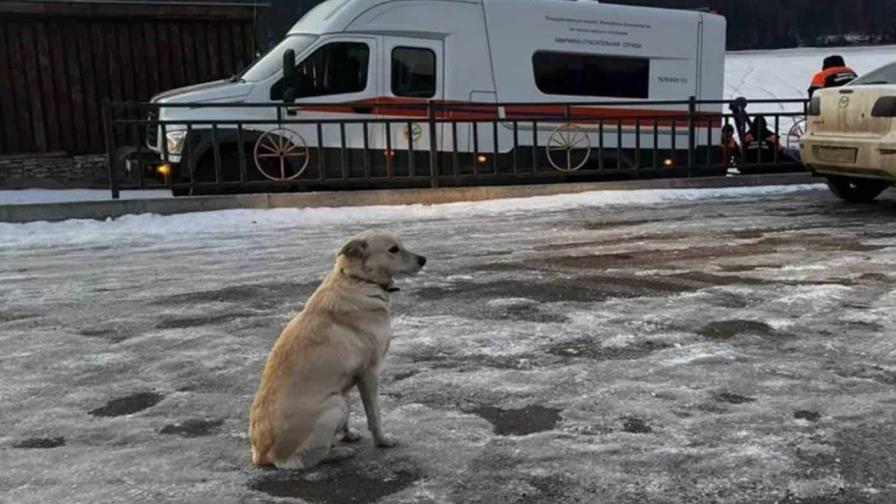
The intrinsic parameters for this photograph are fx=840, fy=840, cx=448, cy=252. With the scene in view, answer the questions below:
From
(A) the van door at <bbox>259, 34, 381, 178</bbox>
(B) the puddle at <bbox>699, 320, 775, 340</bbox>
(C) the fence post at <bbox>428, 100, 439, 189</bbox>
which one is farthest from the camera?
(A) the van door at <bbox>259, 34, 381, 178</bbox>

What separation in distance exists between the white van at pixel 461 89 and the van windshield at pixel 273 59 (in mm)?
24

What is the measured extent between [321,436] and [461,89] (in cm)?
984

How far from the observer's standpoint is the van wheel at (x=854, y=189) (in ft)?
33.5

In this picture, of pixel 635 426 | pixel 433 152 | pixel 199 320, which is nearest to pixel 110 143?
pixel 433 152

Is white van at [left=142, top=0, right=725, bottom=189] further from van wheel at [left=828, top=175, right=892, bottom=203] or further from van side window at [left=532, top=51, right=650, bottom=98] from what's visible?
van wheel at [left=828, top=175, right=892, bottom=203]

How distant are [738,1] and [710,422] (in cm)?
3817

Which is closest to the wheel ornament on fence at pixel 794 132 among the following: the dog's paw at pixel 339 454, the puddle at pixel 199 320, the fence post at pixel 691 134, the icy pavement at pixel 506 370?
the fence post at pixel 691 134

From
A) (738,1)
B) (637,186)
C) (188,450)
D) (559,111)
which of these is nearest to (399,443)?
(188,450)

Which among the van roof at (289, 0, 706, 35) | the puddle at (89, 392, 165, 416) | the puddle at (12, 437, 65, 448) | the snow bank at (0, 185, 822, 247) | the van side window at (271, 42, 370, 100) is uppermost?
the van roof at (289, 0, 706, 35)

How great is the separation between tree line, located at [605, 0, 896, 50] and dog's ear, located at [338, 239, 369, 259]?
3907 cm

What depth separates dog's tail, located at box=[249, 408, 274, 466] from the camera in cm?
315

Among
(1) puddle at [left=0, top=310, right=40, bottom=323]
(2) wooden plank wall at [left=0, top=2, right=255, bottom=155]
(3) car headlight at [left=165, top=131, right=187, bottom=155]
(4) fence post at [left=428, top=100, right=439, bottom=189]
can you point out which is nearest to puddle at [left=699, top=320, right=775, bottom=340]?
(1) puddle at [left=0, top=310, right=40, bottom=323]

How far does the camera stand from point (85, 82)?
1531cm

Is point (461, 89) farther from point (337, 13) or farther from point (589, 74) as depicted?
point (589, 74)
